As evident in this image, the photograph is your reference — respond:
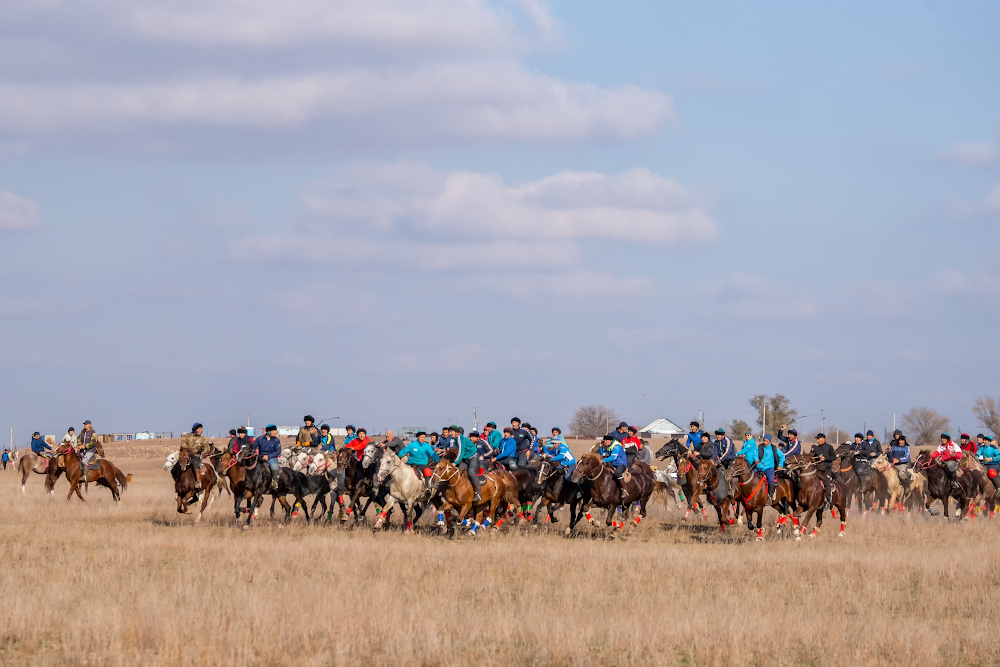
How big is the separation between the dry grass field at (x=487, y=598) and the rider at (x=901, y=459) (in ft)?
20.4

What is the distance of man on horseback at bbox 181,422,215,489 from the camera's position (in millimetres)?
24406

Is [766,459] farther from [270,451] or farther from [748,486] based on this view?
[270,451]

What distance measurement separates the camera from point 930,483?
93.0 feet

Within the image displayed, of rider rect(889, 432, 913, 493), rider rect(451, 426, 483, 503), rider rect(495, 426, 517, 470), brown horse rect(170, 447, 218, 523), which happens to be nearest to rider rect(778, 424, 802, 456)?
rider rect(889, 432, 913, 493)

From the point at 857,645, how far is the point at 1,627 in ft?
30.9

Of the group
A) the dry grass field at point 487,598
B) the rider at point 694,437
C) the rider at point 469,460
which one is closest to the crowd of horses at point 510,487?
the rider at point 469,460

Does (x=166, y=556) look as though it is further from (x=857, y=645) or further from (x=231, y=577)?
(x=857, y=645)

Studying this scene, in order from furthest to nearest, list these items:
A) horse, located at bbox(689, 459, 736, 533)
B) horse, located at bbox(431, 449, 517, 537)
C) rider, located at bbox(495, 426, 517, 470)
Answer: rider, located at bbox(495, 426, 517, 470)
horse, located at bbox(431, 449, 517, 537)
horse, located at bbox(689, 459, 736, 533)

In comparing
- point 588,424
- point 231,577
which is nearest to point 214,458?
point 231,577

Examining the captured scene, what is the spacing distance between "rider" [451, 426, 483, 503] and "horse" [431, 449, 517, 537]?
0.10 m

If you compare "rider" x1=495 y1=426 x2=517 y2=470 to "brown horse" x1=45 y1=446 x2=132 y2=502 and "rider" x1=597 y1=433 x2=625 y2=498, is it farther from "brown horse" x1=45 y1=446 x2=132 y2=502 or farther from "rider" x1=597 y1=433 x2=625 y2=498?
"brown horse" x1=45 y1=446 x2=132 y2=502

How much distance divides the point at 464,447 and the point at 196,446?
6997mm

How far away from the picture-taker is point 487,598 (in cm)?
1447

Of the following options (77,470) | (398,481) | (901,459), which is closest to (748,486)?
(398,481)
